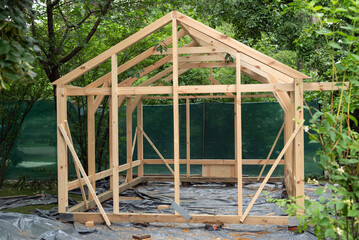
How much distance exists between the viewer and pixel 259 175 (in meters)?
10.6

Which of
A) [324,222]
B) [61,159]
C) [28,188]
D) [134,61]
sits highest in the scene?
[134,61]

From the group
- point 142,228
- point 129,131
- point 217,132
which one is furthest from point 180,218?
point 217,132

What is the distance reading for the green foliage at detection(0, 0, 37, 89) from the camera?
274cm

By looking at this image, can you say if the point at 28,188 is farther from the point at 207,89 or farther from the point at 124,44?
the point at 207,89

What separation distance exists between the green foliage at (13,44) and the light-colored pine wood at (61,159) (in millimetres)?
3522

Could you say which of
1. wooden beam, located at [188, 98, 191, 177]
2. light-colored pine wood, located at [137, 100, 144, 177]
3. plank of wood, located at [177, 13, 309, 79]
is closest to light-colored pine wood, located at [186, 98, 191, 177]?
wooden beam, located at [188, 98, 191, 177]

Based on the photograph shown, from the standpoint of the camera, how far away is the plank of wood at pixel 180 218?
6.22 m

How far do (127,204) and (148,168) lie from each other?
360cm

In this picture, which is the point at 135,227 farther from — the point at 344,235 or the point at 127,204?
the point at 344,235

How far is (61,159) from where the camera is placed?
6.65 m

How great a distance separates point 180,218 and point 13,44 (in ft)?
13.8

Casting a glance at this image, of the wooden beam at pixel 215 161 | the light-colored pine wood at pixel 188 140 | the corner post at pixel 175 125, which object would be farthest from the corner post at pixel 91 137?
the light-colored pine wood at pixel 188 140

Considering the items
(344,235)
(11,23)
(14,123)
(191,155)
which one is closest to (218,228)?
(344,235)

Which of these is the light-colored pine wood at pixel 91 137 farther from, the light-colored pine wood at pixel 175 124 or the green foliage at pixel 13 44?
the green foliage at pixel 13 44
